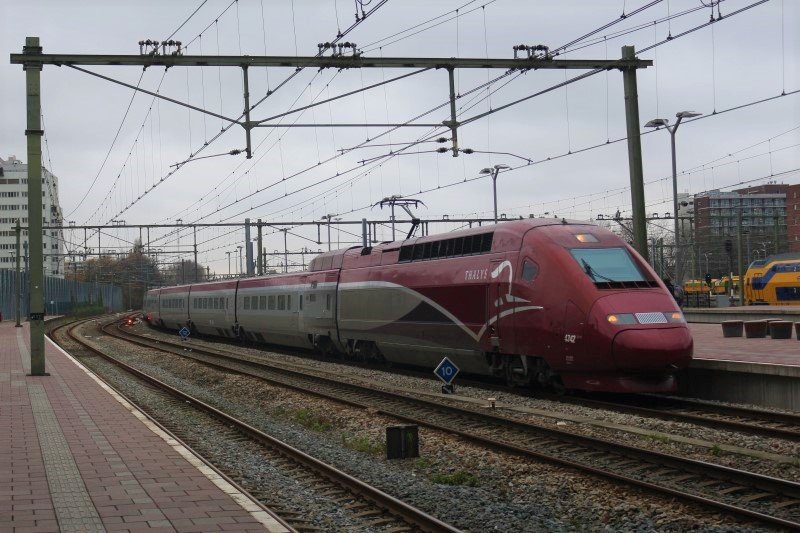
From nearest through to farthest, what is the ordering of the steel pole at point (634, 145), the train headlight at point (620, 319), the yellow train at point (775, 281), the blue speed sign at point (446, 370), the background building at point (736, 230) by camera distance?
1. the train headlight at point (620, 319)
2. the blue speed sign at point (446, 370)
3. the steel pole at point (634, 145)
4. the yellow train at point (775, 281)
5. the background building at point (736, 230)

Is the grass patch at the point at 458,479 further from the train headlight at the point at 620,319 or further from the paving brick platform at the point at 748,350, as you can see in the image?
the paving brick platform at the point at 748,350

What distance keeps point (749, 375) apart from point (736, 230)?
88.5 metres

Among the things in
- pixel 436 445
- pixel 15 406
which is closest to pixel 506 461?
pixel 436 445

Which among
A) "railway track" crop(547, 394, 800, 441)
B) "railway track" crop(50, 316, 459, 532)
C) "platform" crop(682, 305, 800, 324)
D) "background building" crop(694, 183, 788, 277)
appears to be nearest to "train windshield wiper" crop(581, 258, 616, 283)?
"railway track" crop(547, 394, 800, 441)

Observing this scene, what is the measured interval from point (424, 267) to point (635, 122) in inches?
231

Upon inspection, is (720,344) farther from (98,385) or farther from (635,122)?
(98,385)

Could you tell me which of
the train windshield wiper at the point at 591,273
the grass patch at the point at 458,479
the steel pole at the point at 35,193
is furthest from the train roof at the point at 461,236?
the steel pole at the point at 35,193

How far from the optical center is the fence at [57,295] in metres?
78.1

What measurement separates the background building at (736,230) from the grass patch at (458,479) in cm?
4110

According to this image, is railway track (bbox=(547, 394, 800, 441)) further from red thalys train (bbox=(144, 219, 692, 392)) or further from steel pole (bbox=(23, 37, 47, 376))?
steel pole (bbox=(23, 37, 47, 376))

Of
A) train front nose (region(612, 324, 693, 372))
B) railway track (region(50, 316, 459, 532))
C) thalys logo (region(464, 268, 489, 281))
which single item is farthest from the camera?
thalys logo (region(464, 268, 489, 281))

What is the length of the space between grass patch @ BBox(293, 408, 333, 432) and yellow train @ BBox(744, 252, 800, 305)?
1741 inches

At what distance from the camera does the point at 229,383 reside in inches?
911

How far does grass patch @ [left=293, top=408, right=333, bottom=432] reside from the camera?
15.1 m
